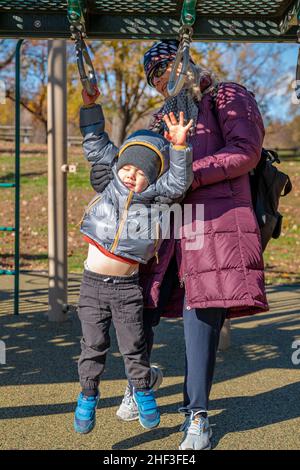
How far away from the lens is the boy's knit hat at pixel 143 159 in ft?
9.07

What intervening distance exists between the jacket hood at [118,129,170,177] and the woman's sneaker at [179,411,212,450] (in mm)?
1016

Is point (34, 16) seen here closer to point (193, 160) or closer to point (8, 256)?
point (193, 160)

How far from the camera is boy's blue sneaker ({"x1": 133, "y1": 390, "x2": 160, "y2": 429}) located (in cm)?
291

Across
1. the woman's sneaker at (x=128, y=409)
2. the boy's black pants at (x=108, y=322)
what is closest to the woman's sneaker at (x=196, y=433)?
the boy's black pants at (x=108, y=322)

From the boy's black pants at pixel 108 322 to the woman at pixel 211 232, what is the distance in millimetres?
177

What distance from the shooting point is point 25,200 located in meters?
13.7

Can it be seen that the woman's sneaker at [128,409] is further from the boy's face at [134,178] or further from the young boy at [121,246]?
the boy's face at [134,178]

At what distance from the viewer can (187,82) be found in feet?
9.61

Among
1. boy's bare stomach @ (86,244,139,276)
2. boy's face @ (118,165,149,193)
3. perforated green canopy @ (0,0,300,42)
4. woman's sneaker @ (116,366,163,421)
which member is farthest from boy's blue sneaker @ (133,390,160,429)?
perforated green canopy @ (0,0,300,42)

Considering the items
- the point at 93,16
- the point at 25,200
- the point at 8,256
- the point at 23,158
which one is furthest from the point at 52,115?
the point at 23,158

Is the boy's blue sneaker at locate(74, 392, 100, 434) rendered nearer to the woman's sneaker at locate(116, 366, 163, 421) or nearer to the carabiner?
the woman's sneaker at locate(116, 366, 163, 421)

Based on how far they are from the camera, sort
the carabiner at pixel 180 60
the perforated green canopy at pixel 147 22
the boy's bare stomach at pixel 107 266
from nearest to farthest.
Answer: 1. the carabiner at pixel 180 60
2. the boy's bare stomach at pixel 107 266
3. the perforated green canopy at pixel 147 22

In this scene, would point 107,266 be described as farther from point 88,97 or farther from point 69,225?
point 69,225

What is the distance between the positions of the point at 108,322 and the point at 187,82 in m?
1.04
